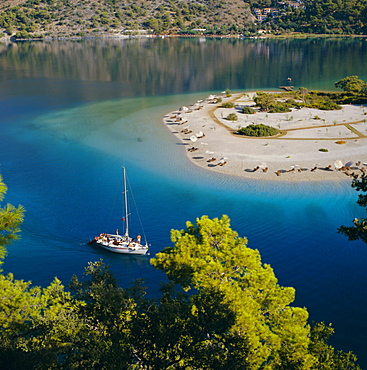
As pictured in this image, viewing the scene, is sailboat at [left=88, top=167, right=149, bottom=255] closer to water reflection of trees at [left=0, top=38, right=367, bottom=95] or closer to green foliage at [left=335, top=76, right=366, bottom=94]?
water reflection of trees at [left=0, top=38, right=367, bottom=95]

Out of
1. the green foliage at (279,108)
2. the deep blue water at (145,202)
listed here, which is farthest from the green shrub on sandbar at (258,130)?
the green foliage at (279,108)

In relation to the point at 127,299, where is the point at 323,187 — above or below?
below

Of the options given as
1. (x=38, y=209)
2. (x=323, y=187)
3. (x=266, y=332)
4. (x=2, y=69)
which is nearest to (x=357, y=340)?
(x=266, y=332)

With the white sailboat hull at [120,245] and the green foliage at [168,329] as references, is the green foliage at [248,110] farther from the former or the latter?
the green foliage at [168,329]

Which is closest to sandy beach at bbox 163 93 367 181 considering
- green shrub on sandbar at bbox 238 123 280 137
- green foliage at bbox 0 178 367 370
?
green shrub on sandbar at bbox 238 123 280 137

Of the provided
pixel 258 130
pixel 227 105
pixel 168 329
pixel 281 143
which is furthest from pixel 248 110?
pixel 168 329

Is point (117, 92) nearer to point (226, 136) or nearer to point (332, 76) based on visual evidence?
point (226, 136)
